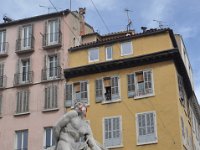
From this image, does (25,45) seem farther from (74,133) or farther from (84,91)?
(74,133)

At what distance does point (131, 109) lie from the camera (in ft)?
117

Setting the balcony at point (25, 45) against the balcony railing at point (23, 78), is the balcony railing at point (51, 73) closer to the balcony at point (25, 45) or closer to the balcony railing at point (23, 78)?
the balcony railing at point (23, 78)

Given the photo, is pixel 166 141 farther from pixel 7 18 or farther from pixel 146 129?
pixel 7 18

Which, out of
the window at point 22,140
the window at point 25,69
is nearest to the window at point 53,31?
the window at point 25,69

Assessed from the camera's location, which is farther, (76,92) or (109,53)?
(109,53)

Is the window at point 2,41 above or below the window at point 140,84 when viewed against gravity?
above

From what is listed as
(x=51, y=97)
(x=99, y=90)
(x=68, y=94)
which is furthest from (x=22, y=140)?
(x=99, y=90)

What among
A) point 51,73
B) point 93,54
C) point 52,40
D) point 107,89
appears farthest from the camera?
point 52,40

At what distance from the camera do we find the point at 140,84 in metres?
36.2

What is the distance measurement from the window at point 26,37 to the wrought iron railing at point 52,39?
4.48ft

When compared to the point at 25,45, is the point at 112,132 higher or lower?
lower

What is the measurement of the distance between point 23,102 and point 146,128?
33.7ft

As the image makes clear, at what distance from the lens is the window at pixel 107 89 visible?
3672 cm

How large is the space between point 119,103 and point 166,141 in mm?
4708
